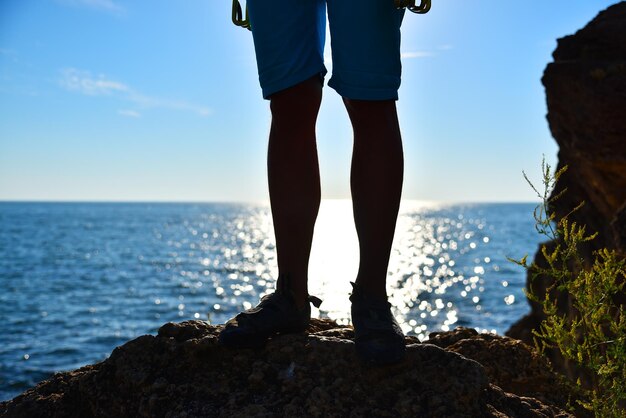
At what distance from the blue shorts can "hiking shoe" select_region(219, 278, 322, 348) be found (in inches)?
38.0

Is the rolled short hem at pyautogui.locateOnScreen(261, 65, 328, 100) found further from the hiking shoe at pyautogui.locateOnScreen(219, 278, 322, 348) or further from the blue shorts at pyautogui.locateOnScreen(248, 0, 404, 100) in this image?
the hiking shoe at pyautogui.locateOnScreen(219, 278, 322, 348)

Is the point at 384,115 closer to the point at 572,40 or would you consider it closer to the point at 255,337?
the point at 255,337

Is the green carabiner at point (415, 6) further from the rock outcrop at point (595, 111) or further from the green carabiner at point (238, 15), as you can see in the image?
the rock outcrop at point (595, 111)

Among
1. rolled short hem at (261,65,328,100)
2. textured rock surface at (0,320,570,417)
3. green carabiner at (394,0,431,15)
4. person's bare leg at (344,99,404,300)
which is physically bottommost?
textured rock surface at (0,320,570,417)

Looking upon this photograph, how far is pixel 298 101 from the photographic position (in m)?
2.91

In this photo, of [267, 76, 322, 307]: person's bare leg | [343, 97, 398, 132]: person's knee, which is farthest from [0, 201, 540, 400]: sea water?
[343, 97, 398, 132]: person's knee

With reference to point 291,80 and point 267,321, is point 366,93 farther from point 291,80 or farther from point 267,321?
point 267,321

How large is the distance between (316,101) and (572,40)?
4.05m

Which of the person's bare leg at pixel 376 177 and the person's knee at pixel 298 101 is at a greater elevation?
the person's knee at pixel 298 101

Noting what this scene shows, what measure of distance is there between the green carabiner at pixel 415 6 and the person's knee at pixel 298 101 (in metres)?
0.51

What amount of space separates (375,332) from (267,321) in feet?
1.71

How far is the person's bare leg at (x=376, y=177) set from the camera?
2.77m

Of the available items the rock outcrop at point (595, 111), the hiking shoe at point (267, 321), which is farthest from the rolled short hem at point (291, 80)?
the rock outcrop at point (595, 111)

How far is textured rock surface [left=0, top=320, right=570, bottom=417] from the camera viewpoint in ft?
8.22
